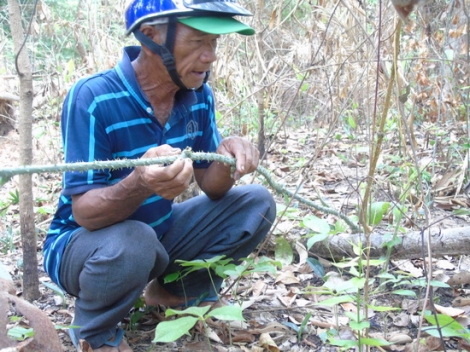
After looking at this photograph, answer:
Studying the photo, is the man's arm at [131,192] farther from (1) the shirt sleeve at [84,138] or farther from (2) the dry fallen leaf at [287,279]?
(2) the dry fallen leaf at [287,279]

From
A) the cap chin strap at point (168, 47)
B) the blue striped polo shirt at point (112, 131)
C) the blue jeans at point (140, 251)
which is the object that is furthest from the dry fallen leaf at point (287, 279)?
the cap chin strap at point (168, 47)

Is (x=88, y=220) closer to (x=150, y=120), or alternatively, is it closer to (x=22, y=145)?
(x=150, y=120)

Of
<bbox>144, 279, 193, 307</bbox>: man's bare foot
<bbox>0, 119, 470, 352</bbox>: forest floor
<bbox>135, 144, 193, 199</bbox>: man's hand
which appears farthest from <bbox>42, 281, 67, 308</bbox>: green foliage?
<bbox>135, 144, 193, 199</bbox>: man's hand

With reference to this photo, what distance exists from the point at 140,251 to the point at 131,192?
0.21 m

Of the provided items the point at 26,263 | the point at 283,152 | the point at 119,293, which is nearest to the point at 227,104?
the point at 283,152

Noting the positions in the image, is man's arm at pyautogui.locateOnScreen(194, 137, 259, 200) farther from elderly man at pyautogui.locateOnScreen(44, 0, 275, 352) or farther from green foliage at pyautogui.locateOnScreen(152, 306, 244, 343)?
green foliage at pyautogui.locateOnScreen(152, 306, 244, 343)

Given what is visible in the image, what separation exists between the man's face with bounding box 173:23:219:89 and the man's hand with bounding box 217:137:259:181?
0.89 ft

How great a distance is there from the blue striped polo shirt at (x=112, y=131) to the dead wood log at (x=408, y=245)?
2.57 ft

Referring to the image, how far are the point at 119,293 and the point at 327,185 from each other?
2069mm

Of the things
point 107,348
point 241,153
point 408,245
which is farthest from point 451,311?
point 107,348

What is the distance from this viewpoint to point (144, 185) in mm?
1765

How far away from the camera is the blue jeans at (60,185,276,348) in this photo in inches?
73.5

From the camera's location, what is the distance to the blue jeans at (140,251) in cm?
187

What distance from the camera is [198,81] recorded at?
81.6 inches
